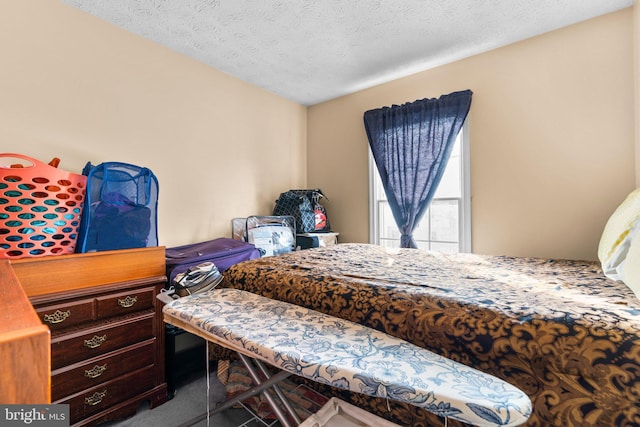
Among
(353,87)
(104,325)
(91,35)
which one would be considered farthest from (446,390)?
(353,87)

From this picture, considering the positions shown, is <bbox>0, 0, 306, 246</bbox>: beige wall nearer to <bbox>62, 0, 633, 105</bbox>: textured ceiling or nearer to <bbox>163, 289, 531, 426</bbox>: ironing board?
<bbox>62, 0, 633, 105</bbox>: textured ceiling

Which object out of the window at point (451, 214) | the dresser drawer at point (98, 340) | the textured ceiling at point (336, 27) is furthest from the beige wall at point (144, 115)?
the window at point (451, 214)

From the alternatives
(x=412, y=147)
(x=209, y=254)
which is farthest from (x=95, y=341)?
(x=412, y=147)

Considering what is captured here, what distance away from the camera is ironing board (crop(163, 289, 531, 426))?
0.63 m

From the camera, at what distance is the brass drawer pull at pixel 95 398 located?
143 cm

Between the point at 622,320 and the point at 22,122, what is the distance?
2996 millimetres

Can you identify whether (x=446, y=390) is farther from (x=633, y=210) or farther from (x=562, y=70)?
(x=562, y=70)

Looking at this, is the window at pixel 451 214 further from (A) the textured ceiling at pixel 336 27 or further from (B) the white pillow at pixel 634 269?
(B) the white pillow at pixel 634 269

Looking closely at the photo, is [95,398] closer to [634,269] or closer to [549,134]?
[634,269]

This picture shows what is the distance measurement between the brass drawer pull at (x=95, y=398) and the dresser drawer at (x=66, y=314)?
38 cm

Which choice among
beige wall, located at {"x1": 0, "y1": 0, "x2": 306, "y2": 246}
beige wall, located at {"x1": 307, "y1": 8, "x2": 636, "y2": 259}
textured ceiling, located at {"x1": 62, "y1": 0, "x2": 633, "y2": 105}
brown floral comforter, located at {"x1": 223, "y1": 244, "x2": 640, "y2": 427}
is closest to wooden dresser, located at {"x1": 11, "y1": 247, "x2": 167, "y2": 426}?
brown floral comforter, located at {"x1": 223, "y1": 244, "x2": 640, "y2": 427}

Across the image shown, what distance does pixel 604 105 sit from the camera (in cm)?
207

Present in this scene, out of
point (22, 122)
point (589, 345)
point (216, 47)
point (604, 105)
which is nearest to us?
point (589, 345)

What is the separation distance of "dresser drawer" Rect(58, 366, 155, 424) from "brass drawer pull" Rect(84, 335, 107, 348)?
→ 0.21 m
